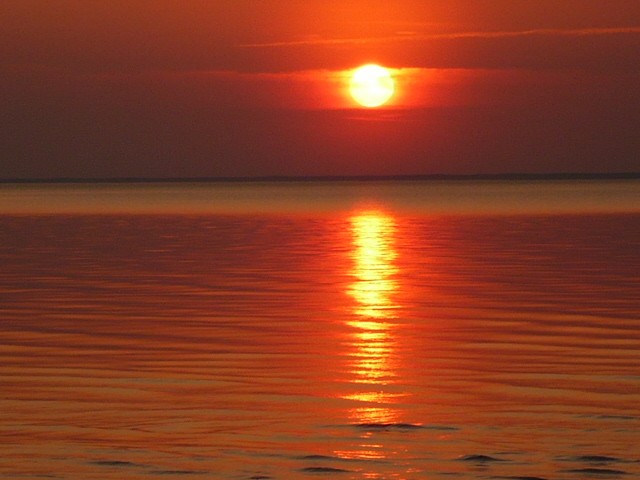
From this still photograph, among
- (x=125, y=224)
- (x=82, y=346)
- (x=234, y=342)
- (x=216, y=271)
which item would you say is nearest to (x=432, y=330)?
(x=234, y=342)

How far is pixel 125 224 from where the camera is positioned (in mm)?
46281

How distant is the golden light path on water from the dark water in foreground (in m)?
0.04

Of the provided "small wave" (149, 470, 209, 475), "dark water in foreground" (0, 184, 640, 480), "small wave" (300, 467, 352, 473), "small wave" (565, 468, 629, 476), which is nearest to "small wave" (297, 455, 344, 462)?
"dark water in foreground" (0, 184, 640, 480)

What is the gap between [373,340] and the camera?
1417 cm

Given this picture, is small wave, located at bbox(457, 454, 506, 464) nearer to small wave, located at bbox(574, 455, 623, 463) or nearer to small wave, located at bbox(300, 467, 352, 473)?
small wave, located at bbox(574, 455, 623, 463)

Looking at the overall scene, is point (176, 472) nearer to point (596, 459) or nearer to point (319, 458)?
point (319, 458)

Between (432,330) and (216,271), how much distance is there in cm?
888

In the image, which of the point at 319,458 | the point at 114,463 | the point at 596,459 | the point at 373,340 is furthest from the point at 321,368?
the point at 596,459

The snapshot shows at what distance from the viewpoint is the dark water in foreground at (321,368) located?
837cm

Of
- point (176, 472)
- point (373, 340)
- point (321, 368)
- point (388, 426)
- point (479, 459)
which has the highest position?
point (373, 340)

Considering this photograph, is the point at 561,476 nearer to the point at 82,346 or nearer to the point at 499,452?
the point at 499,452

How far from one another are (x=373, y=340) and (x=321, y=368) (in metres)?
2.11

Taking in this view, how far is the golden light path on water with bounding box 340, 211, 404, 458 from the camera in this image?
9789mm

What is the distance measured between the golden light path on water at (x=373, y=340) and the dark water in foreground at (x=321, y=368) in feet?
0.13
